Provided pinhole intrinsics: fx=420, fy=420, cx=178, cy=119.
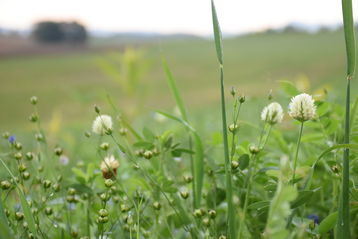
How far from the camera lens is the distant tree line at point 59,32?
111 feet

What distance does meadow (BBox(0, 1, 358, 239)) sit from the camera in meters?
0.54

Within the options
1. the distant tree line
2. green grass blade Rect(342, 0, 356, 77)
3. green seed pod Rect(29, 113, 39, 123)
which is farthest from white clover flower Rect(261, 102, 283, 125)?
the distant tree line

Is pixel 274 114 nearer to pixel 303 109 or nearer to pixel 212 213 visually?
pixel 303 109

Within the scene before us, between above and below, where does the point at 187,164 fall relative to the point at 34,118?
below

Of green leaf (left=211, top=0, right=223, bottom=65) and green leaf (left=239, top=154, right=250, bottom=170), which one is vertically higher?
green leaf (left=211, top=0, right=223, bottom=65)

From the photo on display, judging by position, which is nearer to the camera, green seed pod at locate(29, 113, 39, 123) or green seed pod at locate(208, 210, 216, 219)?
green seed pod at locate(208, 210, 216, 219)

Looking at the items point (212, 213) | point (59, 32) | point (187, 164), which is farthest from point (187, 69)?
point (212, 213)

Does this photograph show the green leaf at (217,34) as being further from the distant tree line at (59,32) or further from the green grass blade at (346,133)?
the distant tree line at (59,32)

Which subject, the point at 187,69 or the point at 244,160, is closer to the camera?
the point at 244,160

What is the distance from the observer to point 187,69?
2278 centimetres

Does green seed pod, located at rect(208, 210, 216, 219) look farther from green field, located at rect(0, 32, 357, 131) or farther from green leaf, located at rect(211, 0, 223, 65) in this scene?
green field, located at rect(0, 32, 357, 131)

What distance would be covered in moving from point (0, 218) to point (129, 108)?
2.43 m

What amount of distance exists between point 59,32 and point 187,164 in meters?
35.9

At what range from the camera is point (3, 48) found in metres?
26.8
